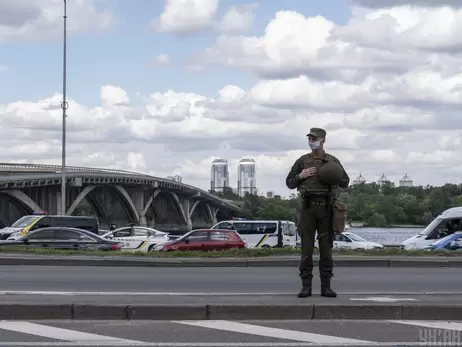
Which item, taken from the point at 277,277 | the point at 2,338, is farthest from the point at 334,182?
the point at 277,277

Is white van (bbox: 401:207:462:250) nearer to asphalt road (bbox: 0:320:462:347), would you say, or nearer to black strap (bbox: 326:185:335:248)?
black strap (bbox: 326:185:335:248)

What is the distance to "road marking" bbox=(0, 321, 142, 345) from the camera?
786 centimetres

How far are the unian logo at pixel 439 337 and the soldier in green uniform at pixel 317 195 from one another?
6.24ft

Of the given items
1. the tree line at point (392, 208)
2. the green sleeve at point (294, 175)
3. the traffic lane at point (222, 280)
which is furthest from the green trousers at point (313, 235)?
the tree line at point (392, 208)

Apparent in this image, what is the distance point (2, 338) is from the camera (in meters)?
8.00

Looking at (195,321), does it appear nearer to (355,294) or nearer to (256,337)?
(256,337)

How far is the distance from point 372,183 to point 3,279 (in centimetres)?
11989

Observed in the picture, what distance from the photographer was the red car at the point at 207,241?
3209cm

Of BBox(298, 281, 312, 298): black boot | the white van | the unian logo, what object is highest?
the white van

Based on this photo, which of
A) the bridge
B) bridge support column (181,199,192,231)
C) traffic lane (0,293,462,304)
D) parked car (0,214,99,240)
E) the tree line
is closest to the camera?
traffic lane (0,293,462,304)

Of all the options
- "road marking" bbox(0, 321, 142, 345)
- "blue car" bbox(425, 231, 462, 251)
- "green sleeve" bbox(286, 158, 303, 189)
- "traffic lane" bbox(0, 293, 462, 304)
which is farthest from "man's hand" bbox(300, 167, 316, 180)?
"blue car" bbox(425, 231, 462, 251)

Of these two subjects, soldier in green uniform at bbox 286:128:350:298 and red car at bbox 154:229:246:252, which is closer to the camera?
soldier in green uniform at bbox 286:128:350:298

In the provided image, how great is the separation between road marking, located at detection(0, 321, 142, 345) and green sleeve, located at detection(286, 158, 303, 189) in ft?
10.2

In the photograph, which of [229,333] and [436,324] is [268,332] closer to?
[229,333]
